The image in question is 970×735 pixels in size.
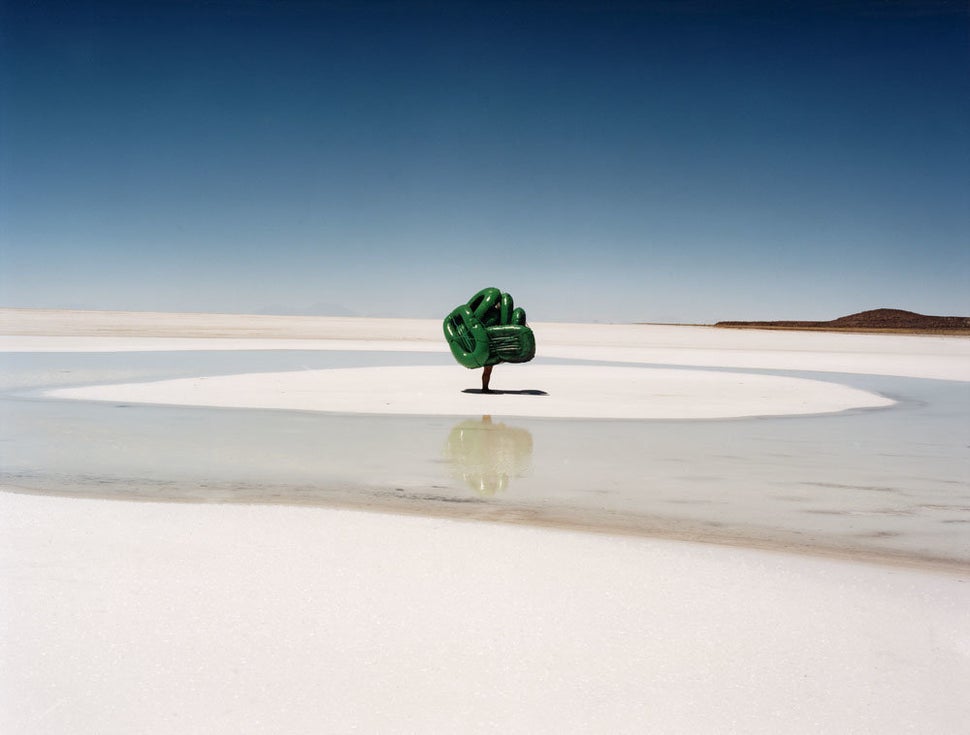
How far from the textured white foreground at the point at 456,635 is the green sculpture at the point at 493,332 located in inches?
433

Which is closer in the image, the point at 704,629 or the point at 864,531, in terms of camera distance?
the point at 704,629

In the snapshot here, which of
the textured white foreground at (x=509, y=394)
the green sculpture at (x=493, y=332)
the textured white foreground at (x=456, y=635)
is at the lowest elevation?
the textured white foreground at (x=456, y=635)

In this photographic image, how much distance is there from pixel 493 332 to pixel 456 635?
13057 millimetres

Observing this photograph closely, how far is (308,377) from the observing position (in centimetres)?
2134

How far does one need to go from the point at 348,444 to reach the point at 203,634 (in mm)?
6421

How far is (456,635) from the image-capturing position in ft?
13.9

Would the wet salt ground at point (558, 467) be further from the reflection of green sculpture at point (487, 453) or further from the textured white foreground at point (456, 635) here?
the textured white foreground at point (456, 635)

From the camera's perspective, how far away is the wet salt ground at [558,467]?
692 centimetres

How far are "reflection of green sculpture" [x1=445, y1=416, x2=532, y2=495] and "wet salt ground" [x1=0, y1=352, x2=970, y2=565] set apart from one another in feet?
0.11

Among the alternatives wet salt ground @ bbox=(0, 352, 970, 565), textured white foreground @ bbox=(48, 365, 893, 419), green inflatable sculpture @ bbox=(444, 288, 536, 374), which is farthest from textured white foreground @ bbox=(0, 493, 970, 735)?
green inflatable sculpture @ bbox=(444, 288, 536, 374)

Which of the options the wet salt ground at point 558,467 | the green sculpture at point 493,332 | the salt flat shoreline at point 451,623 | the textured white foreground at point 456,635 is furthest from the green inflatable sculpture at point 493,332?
the textured white foreground at point 456,635

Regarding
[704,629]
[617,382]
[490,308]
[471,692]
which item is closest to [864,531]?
[704,629]

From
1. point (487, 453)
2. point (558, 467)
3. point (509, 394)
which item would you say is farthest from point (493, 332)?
point (558, 467)

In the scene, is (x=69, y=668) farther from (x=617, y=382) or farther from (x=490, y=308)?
(x=617, y=382)
